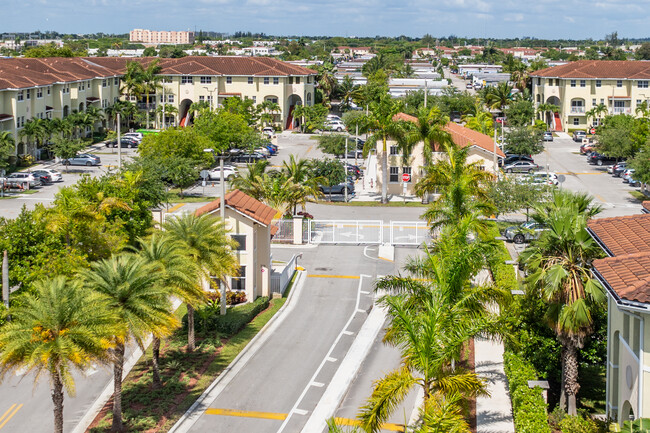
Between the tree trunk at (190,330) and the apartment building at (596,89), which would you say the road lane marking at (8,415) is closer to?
the tree trunk at (190,330)

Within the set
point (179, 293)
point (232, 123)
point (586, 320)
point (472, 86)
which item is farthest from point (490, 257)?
point (472, 86)

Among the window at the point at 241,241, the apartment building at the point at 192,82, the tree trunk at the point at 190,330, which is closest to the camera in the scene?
the tree trunk at the point at 190,330

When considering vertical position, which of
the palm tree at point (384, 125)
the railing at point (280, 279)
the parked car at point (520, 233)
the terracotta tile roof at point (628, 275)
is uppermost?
the palm tree at point (384, 125)

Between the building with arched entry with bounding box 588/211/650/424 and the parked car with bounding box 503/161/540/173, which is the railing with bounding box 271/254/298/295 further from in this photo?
the parked car with bounding box 503/161/540/173

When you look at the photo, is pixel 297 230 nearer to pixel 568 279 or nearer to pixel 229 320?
pixel 229 320

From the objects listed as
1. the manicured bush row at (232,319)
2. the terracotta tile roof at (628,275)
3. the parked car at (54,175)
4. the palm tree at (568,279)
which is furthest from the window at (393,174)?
the terracotta tile roof at (628,275)

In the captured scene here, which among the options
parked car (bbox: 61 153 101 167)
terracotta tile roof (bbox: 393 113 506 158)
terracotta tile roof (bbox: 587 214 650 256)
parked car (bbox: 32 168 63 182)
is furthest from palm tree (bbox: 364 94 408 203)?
terracotta tile roof (bbox: 587 214 650 256)

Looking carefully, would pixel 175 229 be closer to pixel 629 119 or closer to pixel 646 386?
pixel 646 386

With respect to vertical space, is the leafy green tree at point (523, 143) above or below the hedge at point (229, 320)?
above
